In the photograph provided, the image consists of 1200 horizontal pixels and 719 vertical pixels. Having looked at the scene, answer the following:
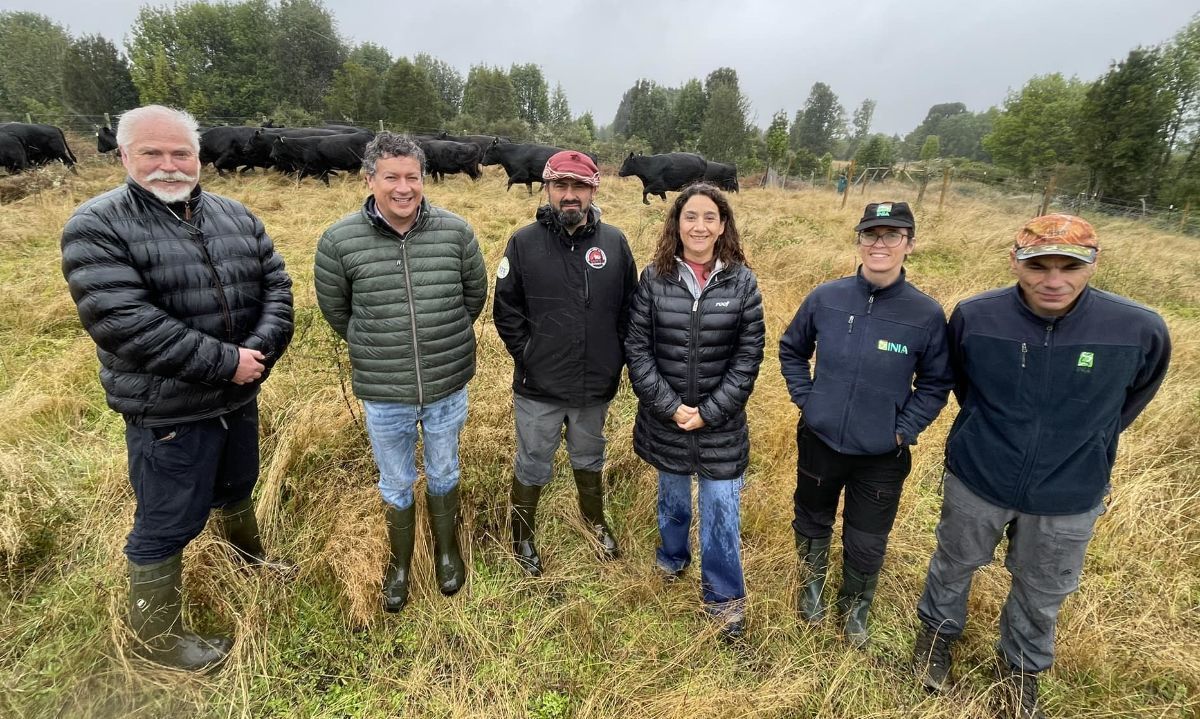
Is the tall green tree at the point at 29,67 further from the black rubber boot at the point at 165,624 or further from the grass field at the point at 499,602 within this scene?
the black rubber boot at the point at 165,624

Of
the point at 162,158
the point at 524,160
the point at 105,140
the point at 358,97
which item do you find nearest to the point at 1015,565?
the point at 162,158

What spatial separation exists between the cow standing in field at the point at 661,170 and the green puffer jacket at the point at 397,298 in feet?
41.0

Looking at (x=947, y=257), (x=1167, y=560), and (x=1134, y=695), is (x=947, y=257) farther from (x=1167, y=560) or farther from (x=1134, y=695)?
(x=1134, y=695)

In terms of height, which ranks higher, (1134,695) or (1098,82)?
(1098,82)

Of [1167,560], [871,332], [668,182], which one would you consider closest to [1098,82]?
[668,182]

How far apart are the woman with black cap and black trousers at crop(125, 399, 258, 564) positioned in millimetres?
2209

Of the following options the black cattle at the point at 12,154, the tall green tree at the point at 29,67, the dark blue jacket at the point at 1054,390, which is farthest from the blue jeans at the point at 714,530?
the tall green tree at the point at 29,67

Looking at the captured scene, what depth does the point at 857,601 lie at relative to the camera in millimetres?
2080

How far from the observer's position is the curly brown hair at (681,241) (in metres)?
1.92

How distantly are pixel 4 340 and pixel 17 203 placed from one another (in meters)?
6.67

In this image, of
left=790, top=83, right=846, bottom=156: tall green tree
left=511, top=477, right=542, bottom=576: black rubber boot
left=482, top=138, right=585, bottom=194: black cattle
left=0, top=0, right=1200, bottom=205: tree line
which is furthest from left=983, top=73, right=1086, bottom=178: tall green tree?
left=511, top=477, right=542, bottom=576: black rubber boot

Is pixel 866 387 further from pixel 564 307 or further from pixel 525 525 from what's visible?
pixel 525 525

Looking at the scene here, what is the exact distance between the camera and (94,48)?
32188 millimetres

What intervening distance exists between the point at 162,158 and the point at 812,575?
2.86 m
